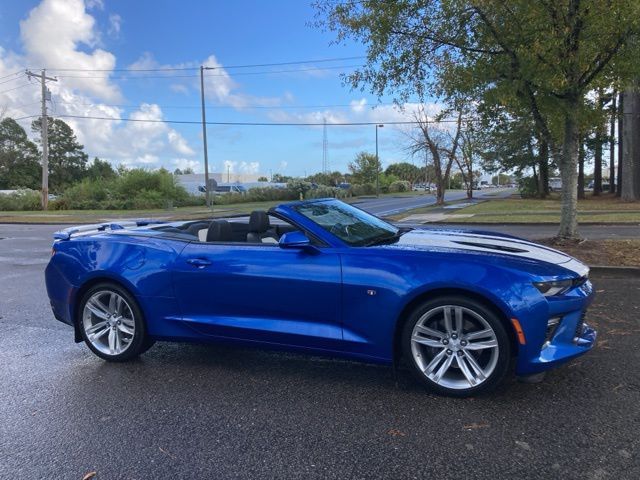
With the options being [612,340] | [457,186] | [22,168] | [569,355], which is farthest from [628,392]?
[457,186]

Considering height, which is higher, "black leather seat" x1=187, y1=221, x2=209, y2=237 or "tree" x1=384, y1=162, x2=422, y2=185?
"tree" x1=384, y1=162, x2=422, y2=185

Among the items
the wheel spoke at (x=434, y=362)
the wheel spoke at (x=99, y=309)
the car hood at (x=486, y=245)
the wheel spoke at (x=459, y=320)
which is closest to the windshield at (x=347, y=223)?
the car hood at (x=486, y=245)

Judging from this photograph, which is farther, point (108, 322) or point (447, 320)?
point (108, 322)

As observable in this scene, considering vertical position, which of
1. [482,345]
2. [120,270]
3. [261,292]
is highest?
[120,270]

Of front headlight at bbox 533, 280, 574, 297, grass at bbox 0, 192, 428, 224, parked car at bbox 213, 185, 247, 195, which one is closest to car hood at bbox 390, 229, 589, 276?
front headlight at bbox 533, 280, 574, 297

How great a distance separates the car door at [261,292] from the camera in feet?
12.3

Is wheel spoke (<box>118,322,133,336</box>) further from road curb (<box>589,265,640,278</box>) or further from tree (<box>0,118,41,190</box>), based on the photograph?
tree (<box>0,118,41,190</box>)

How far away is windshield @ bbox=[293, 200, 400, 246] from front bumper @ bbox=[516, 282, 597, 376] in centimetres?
138

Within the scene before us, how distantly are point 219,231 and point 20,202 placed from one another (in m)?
43.2

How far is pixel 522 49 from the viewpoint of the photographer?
786cm

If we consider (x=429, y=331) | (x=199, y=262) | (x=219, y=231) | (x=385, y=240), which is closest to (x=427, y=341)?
(x=429, y=331)

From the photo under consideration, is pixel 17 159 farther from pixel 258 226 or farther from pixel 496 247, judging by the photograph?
pixel 496 247

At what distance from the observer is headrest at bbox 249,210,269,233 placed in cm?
446

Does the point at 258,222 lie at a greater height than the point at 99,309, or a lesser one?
greater
